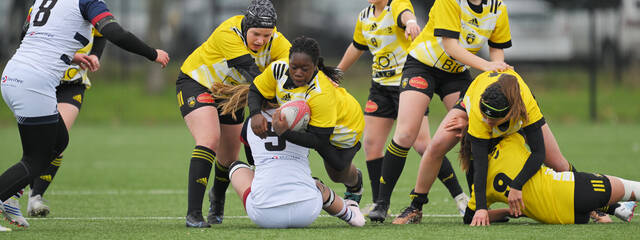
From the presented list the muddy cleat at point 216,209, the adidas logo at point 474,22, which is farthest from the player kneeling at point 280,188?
the adidas logo at point 474,22

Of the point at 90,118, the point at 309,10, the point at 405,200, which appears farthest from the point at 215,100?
the point at 309,10

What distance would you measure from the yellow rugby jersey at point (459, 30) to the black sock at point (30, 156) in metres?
2.73

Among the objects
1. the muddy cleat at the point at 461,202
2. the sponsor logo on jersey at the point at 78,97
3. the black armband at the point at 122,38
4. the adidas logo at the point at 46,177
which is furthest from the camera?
the sponsor logo on jersey at the point at 78,97

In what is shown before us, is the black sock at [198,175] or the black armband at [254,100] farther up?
the black armband at [254,100]

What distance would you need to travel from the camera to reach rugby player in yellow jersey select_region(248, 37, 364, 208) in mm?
5406

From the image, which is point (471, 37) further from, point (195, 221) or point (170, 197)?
point (170, 197)

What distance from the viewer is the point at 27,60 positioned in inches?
214

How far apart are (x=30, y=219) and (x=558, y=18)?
17339 mm

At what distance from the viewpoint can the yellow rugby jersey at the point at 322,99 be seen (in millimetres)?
5465

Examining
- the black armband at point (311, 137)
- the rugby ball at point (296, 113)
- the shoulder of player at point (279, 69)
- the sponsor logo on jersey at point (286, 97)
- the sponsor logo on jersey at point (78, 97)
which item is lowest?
the sponsor logo on jersey at point (78, 97)

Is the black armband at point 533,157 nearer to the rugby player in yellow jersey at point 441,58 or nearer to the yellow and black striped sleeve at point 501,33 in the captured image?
the rugby player in yellow jersey at point 441,58

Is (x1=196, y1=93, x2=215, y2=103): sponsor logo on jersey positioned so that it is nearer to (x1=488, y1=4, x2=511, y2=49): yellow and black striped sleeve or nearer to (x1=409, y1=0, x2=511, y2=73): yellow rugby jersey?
(x1=409, y1=0, x2=511, y2=73): yellow rugby jersey

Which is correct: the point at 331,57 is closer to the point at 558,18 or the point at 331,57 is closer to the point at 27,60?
the point at 558,18

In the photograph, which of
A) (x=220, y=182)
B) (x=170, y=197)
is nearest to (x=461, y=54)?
(x=220, y=182)
